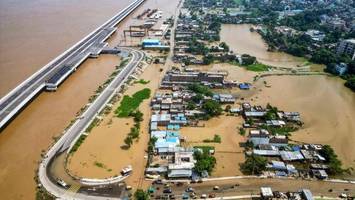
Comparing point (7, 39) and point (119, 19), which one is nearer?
point (7, 39)

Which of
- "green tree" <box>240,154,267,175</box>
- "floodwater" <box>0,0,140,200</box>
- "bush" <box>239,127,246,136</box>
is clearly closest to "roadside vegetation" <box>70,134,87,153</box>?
"floodwater" <box>0,0,140,200</box>

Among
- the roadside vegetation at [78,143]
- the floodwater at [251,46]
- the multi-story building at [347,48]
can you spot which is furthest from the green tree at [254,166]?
the multi-story building at [347,48]

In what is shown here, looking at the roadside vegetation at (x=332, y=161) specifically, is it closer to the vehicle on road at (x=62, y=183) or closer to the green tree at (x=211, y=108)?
the green tree at (x=211, y=108)

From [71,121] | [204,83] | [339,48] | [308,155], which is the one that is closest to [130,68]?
[204,83]

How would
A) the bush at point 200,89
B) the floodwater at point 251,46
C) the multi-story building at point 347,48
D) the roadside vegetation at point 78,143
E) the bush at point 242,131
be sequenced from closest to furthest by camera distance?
the roadside vegetation at point 78,143 → the bush at point 242,131 → the bush at point 200,89 → the multi-story building at point 347,48 → the floodwater at point 251,46

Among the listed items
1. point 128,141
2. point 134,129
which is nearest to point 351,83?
point 134,129

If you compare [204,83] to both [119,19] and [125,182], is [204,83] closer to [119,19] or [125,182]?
[125,182]
